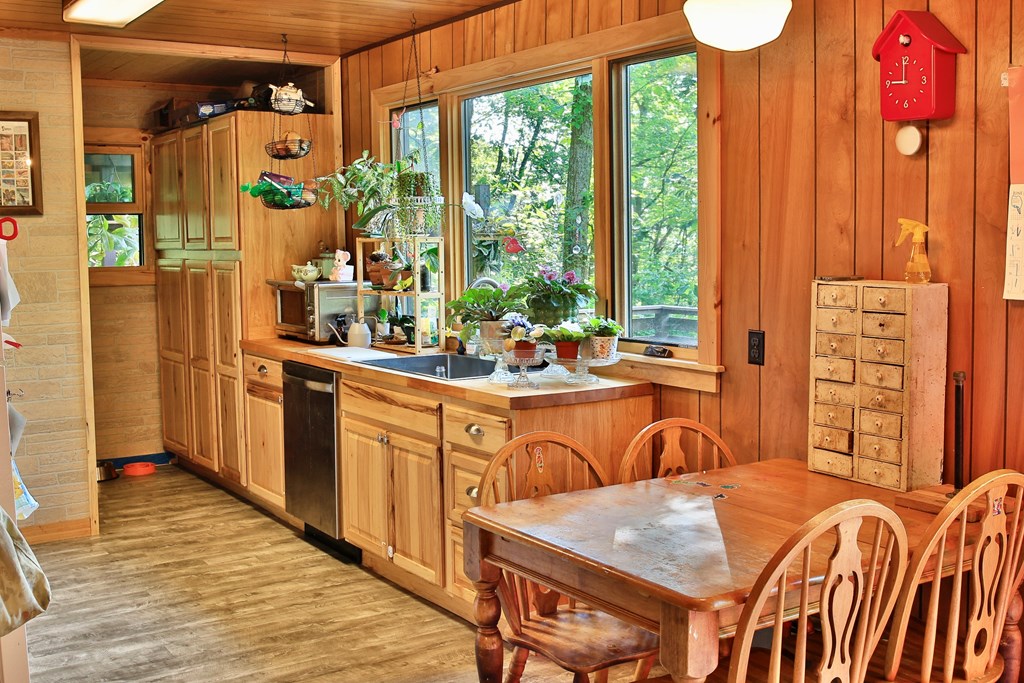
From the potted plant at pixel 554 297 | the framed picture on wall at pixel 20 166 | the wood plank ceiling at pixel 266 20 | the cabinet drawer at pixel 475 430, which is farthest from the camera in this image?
the framed picture on wall at pixel 20 166

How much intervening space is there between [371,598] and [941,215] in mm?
2560

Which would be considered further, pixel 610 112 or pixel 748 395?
pixel 610 112

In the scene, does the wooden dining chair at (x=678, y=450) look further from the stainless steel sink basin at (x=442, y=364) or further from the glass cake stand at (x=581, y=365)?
the stainless steel sink basin at (x=442, y=364)

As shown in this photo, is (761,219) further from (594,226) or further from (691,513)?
(691,513)

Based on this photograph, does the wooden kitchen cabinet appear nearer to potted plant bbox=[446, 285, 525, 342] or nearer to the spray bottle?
potted plant bbox=[446, 285, 525, 342]

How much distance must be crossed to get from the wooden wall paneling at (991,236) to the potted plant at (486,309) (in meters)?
1.72

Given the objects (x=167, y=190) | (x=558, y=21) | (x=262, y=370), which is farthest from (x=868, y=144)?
(x=167, y=190)

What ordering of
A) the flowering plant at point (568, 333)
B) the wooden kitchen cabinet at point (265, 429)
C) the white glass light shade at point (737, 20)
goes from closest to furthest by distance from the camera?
the white glass light shade at point (737, 20)
the flowering plant at point (568, 333)
the wooden kitchen cabinet at point (265, 429)

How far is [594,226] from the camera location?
154 inches

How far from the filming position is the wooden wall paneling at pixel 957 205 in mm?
2596

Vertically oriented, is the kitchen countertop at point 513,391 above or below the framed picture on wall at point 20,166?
below

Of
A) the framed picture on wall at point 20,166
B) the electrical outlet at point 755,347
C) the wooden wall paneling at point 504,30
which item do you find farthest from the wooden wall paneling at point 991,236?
the framed picture on wall at point 20,166

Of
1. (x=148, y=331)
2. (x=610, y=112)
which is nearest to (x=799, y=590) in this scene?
(x=610, y=112)

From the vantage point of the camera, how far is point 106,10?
13.4 ft
